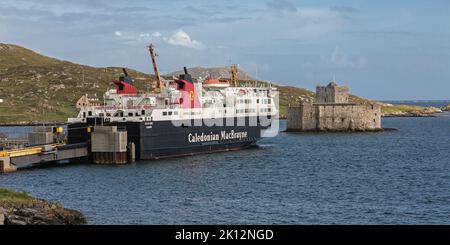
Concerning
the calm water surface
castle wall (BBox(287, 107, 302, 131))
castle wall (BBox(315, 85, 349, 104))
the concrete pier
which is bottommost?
the calm water surface

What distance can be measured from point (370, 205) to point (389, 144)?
6326cm

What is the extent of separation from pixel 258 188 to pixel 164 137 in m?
22.8

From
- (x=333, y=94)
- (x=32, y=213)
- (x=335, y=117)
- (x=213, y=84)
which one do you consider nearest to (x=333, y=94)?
(x=333, y=94)

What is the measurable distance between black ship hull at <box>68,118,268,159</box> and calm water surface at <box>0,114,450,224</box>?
5.05 ft

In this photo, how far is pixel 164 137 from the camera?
78000 millimetres

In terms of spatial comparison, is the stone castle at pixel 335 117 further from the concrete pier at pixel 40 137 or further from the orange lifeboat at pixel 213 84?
the concrete pier at pixel 40 137

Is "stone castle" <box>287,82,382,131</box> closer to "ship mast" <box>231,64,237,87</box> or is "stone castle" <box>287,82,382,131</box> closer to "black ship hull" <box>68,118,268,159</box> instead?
"ship mast" <box>231,64,237,87</box>

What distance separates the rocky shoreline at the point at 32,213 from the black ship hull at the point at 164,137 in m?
33.1

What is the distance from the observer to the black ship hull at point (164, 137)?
76.2 meters

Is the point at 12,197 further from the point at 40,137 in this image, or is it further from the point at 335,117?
the point at 335,117

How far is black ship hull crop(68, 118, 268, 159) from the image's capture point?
76.2 meters

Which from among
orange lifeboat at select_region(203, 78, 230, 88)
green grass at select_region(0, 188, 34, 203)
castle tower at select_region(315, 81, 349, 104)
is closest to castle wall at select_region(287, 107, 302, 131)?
castle tower at select_region(315, 81, 349, 104)

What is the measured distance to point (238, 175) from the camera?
217 ft

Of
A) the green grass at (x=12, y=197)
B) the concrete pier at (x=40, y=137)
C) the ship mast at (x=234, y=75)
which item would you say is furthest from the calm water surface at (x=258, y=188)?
the ship mast at (x=234, y=75)
